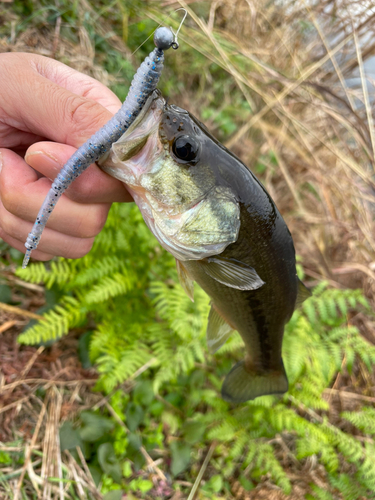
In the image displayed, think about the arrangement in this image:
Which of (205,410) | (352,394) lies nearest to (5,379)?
(205,410)

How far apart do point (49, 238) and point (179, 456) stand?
1.77m

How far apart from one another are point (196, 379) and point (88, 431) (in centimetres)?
83

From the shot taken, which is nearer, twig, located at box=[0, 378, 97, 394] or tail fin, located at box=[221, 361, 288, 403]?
tail fin, located at box=[221, 361, 288, 403]

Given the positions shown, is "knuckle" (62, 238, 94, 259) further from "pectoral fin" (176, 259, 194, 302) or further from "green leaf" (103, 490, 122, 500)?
"green leaf" (103, 490, 122, 500)

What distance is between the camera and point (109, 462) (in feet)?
6.79

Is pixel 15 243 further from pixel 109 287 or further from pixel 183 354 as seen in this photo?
pixel 183 354

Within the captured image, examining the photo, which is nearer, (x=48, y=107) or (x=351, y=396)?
(x=48, y=107)

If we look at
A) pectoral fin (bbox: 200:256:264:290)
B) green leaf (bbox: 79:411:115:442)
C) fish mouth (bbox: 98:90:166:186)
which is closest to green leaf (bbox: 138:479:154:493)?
green leaf (bbox: 79:411:115:442)

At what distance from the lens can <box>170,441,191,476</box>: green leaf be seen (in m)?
2.23

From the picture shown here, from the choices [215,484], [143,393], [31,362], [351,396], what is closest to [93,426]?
[143,393]

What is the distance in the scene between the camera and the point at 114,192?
1.37 m

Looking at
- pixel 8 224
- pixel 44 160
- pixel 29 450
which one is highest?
pixel 44 160

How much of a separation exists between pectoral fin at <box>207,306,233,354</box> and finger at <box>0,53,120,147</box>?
1.06 meters

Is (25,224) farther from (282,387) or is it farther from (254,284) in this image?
(282,387)
